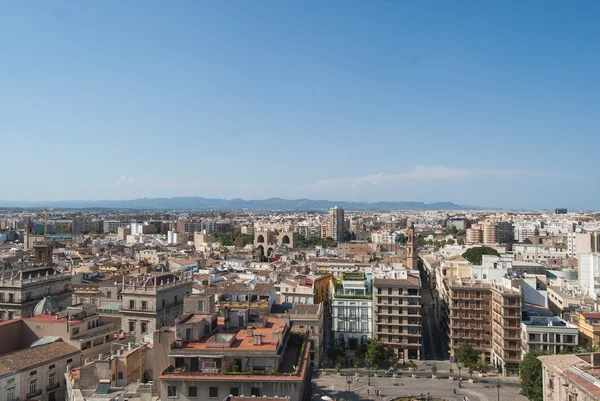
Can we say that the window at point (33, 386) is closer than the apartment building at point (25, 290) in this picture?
Yes

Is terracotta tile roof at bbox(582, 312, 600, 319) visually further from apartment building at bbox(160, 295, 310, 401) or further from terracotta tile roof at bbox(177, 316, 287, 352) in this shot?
apartment building at bbox(160, 295, 310, 401)

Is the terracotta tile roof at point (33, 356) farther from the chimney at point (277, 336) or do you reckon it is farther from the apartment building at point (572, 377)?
the apartment building at point (572, 377)

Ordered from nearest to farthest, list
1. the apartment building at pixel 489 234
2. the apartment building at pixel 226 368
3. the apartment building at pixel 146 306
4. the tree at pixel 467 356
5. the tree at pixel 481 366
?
the apartment building at pixel 226 368 < the apartment building at pixel 146 306 < the tree at pixel 481 366 < the tree at pixel 467 356 < the apartment building at pixel 489 234

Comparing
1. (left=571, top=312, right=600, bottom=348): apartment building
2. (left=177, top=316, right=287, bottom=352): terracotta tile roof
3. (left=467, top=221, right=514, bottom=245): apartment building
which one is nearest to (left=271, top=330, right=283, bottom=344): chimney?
(left=177, top=316, right=287, bottom=352): terracotta tile roof

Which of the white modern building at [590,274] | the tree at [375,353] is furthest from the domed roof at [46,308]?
the white modern building at [590,274]

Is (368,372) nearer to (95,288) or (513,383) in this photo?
(513,383)

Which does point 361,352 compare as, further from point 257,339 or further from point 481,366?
point 257,339

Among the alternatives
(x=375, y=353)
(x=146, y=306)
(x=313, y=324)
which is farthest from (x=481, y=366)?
(x=146, y=306)
